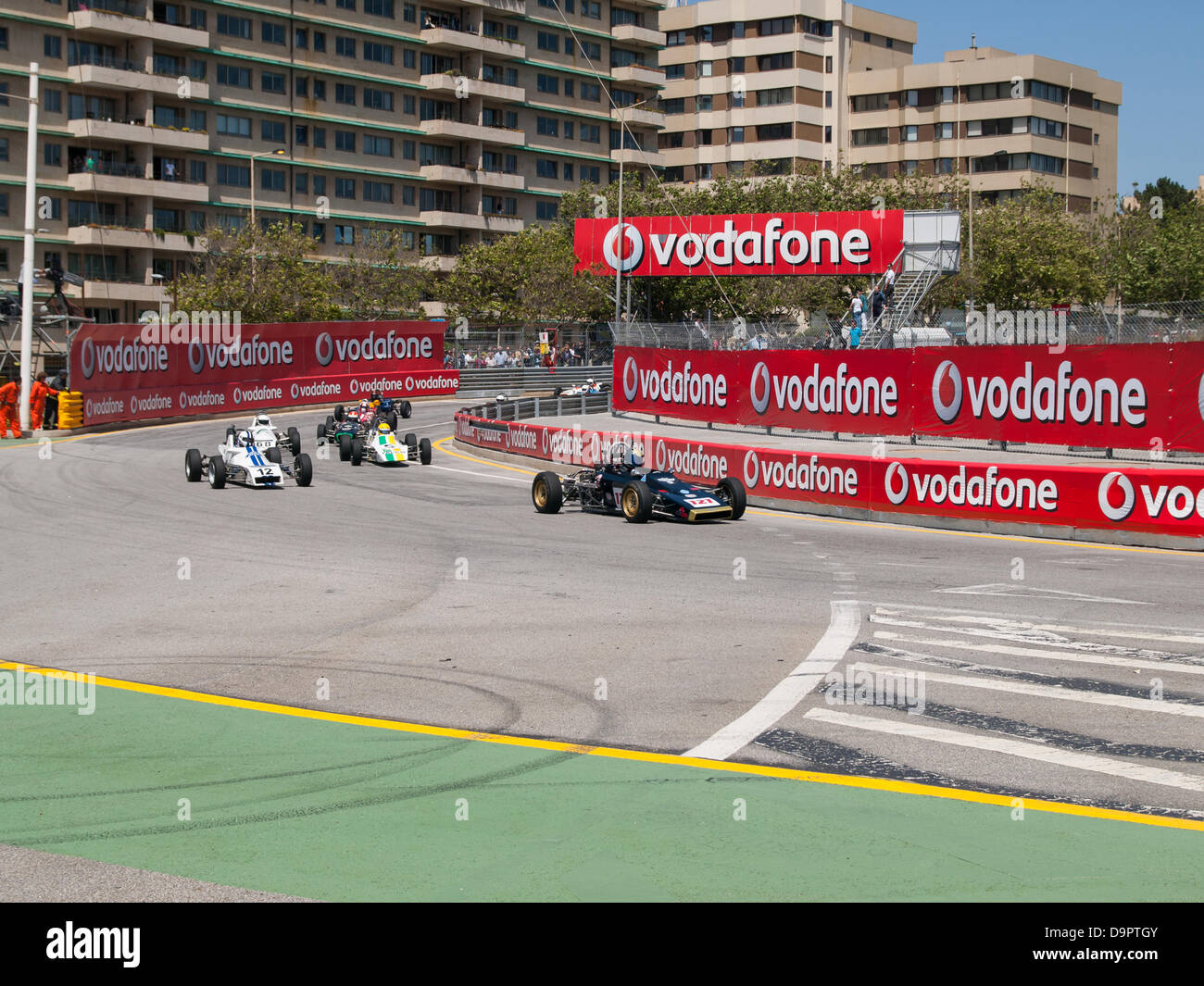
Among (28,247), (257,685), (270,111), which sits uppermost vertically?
(270,111)

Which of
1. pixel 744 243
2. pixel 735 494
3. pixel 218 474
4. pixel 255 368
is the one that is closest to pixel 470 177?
pixel 744 243

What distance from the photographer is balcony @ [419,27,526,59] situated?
93.8 metres

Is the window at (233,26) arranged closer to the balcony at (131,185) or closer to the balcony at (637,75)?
the balcony at (131,185)

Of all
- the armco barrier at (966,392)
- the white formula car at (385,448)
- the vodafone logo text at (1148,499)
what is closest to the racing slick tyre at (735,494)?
the vodafone logo text at (1148,499)

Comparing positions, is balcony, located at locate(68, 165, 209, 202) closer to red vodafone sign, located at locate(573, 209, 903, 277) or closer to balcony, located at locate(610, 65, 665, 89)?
red vodafone sign, located at locate(573, 209, 903, 277)

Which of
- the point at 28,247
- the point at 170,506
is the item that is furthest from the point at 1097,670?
the point at 28,247

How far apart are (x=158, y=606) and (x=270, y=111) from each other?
78153 millimetres

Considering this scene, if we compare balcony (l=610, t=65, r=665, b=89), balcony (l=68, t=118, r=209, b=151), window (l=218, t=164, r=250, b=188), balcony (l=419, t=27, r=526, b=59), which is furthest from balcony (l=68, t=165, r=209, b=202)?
balcony (l=610, t=65, r=665, b=89)

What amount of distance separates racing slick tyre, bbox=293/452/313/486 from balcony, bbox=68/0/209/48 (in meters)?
58.9

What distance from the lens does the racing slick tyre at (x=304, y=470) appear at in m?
26.8

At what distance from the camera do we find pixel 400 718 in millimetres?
9500

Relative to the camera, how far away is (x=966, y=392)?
31.5 m

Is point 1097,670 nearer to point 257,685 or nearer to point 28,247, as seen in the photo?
point 257,685

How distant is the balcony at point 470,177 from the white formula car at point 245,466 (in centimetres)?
7018
